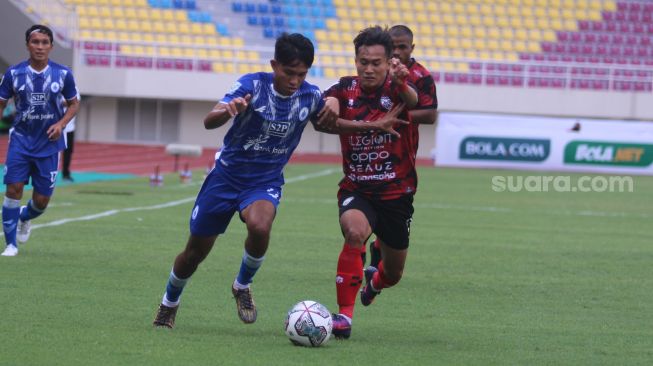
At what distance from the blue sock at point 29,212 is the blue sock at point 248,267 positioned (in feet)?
14.6

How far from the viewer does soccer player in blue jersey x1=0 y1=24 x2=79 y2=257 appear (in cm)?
1103

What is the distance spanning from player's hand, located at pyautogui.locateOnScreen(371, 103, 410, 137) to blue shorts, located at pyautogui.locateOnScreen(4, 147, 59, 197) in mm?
4763

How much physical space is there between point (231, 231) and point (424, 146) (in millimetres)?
24238

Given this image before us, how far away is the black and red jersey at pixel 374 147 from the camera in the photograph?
770 cm

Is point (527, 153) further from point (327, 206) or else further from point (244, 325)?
point (244, 325)

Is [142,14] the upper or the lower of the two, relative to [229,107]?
lower

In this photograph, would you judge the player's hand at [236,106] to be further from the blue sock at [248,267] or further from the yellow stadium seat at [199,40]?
the yellow stadium seat at [199,40]

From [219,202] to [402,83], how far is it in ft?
4.47

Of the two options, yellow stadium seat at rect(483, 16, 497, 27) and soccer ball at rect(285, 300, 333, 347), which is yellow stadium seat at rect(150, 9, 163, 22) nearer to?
yellow stadium seat at rect(483, 16, 497, 27)

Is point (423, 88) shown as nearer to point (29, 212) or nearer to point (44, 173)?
point (44, 173)

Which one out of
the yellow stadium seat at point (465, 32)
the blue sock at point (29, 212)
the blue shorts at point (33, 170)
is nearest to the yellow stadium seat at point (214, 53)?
the yellow stadium seat at point (465, 32)

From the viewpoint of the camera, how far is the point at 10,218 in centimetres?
1119

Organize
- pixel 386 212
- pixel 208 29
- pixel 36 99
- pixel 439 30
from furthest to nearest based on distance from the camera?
pixel 439 30
pixel 208 29
pixel 36 99
pixel 386 212

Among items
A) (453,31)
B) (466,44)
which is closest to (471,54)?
(466,44)
